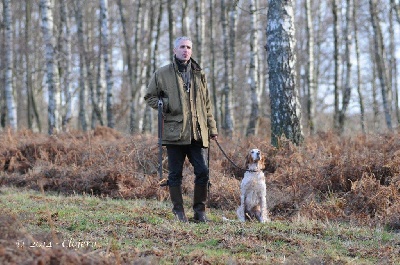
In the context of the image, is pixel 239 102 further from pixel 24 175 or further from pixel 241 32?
pixel 24 175

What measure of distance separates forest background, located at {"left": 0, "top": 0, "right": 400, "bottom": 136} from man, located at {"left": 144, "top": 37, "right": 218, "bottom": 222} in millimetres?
Result: 4492

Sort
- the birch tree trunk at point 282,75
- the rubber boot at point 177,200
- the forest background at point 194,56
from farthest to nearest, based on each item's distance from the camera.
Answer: the forest background at point 194,56
the birch tree trunk at point 282,75
the rubber boot at point 177,200

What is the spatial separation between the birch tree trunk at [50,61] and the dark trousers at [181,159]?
366 inches

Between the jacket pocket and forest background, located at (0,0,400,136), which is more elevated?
forest background, located at (0,0,400,136)

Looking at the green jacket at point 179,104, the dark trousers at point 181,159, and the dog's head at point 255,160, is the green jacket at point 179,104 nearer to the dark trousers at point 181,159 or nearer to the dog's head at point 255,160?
the dark trousers at point 181,159

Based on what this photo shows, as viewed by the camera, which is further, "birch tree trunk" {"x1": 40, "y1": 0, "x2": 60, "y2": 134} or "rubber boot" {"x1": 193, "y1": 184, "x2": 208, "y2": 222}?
"birch tree trunk" {"x1": 40, "y1": 0, "x2": 60, "y2": 134}

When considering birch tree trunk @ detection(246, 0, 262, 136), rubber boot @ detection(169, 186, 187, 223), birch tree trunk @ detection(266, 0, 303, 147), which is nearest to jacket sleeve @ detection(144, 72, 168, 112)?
rubber boot @ detection(169, 186, 187, 223)

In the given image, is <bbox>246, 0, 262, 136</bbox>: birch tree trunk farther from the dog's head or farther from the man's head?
the man's head

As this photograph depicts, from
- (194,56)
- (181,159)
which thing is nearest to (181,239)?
(181,159)

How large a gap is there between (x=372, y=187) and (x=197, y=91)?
10.4 feet

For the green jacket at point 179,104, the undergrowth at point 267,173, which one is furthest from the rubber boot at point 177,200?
the green jacket at point 179,104

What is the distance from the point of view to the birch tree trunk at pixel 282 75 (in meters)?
10.8

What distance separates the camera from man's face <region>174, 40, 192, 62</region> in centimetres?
682

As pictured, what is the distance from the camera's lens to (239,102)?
1324 inches
